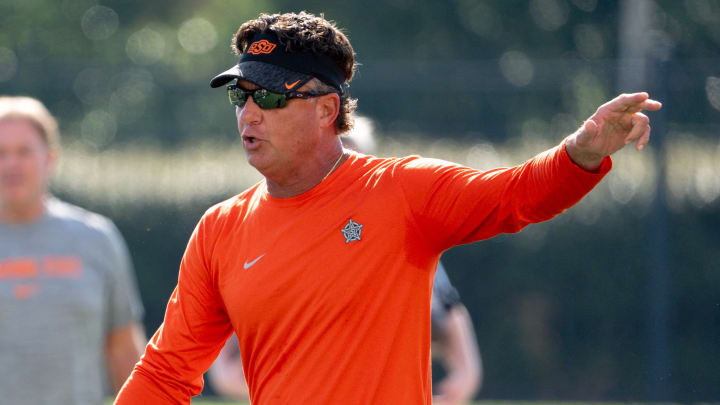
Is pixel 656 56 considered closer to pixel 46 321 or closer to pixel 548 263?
pixel 548 263

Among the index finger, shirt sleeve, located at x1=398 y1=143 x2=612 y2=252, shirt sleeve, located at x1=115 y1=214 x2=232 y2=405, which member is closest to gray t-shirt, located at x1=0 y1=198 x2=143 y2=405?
shirt sleeve, located at x1=115 y1=214 x2=232 y2=405

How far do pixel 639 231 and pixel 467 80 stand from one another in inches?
85.1

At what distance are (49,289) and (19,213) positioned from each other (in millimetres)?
415

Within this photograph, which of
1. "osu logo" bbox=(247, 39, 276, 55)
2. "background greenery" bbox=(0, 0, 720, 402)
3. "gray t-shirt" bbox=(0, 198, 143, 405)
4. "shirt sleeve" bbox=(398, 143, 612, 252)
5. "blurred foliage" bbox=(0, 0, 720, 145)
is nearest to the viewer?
"shirt sleeve" bbox=(398, 143, 612, 252)

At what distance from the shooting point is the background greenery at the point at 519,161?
10125 mm

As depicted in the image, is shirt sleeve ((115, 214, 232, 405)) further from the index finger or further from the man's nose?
the index finger

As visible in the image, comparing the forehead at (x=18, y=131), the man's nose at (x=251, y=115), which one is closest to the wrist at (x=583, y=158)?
the man's nose at (x=251, y=115)

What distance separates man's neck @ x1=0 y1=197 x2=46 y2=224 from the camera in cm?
500

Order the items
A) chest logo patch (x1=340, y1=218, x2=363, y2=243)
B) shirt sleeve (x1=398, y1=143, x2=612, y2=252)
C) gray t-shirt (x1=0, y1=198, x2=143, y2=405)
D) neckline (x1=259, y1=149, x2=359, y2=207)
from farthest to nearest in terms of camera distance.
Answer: gray t-shirt (x1=0, y1=198, x2=143, y2=405) → neckline (x1=259, y1=149, x2=359, y2=207) → chest logo patch (x1=340, y1=218, x2=363, y2=243) → shirt sleeve (x1=398, y1=143, x2=612, y2=252)

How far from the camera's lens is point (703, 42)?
1623cm

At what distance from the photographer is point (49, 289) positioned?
4.84 metres

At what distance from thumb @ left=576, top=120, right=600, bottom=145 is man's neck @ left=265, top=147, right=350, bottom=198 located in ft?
3.22

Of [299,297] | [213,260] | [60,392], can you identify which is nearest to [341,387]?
[299,297]

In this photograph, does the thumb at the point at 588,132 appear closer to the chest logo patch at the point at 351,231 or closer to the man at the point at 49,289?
the chest logo patch at the point at 351,231
